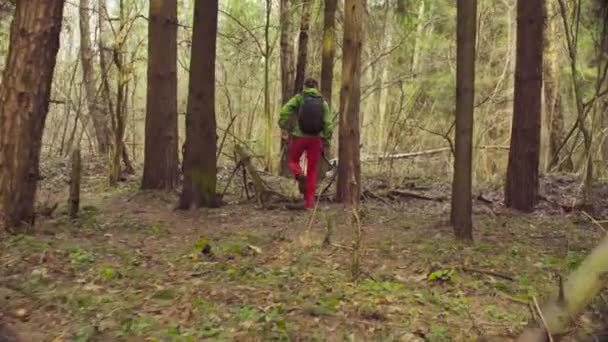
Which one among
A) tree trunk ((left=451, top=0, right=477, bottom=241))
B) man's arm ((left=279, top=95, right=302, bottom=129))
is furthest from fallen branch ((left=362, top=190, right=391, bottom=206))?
tree trunk ((left=451, top=0, right=477, bottom=241))

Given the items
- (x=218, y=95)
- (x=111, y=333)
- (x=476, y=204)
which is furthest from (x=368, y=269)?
(x=218, y=95)

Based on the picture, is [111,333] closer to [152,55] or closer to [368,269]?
[368,269]

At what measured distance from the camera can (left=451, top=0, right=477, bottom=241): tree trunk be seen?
7.28 m

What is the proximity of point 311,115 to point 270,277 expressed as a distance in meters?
4.01

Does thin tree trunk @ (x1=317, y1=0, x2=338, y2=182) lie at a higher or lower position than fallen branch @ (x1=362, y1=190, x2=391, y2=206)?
higher

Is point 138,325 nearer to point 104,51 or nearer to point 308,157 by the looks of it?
point 308,157

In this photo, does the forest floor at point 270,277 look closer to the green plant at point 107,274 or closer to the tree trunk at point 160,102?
the green plant at point 107,274

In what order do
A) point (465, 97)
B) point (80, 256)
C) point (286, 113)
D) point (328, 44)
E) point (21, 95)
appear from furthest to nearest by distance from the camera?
1. point (328, 44)
2. point (286, 113)
3. point (465, 97)
4. point (21, 95)
5. point (80, 256)

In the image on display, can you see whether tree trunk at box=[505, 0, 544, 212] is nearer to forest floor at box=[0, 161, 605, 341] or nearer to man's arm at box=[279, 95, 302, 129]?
forest floor at box=[0, 161, 605, 341]

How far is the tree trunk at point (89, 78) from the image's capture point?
1709cm

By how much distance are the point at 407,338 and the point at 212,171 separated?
544 centimetres

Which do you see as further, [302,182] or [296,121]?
[302,182]

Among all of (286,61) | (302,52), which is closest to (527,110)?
(302,52)

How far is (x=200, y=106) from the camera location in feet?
30.9
